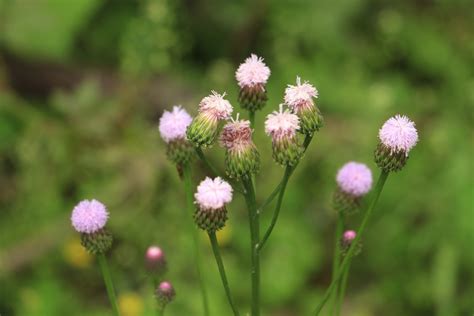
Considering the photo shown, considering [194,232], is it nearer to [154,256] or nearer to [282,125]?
[154,256]

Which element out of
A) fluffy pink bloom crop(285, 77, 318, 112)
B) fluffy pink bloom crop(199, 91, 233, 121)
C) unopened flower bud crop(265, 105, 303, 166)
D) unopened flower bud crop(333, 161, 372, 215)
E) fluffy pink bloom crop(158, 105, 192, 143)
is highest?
fluffy pink bloom crop(158, 105, 192, 143)

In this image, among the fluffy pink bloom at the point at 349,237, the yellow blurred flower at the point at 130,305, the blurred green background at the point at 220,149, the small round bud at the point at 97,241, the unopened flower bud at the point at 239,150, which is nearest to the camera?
the unopened flower bud at the point at 239,150

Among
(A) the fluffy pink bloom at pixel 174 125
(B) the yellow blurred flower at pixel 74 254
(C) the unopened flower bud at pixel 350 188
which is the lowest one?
(C) the unopened flower bud at pixel 350 188

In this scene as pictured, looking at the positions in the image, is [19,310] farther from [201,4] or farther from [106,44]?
[201,4]

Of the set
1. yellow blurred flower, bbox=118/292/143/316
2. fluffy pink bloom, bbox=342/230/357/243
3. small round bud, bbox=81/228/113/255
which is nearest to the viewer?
small round bud, bbox=81/228/113/255

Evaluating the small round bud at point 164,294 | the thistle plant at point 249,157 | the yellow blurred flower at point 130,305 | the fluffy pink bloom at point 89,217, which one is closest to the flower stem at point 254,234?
the thistle plant at point 249,157

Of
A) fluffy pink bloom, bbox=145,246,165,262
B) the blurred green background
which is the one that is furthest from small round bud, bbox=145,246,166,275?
the blurred green background

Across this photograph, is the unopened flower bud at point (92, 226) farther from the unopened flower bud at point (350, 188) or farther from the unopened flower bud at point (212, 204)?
the unopened flower bud at point (350, 188)

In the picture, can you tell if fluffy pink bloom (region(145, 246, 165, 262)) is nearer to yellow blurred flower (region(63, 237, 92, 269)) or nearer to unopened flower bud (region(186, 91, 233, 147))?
unopened flower bud (region(186, 91, 233, 147))
